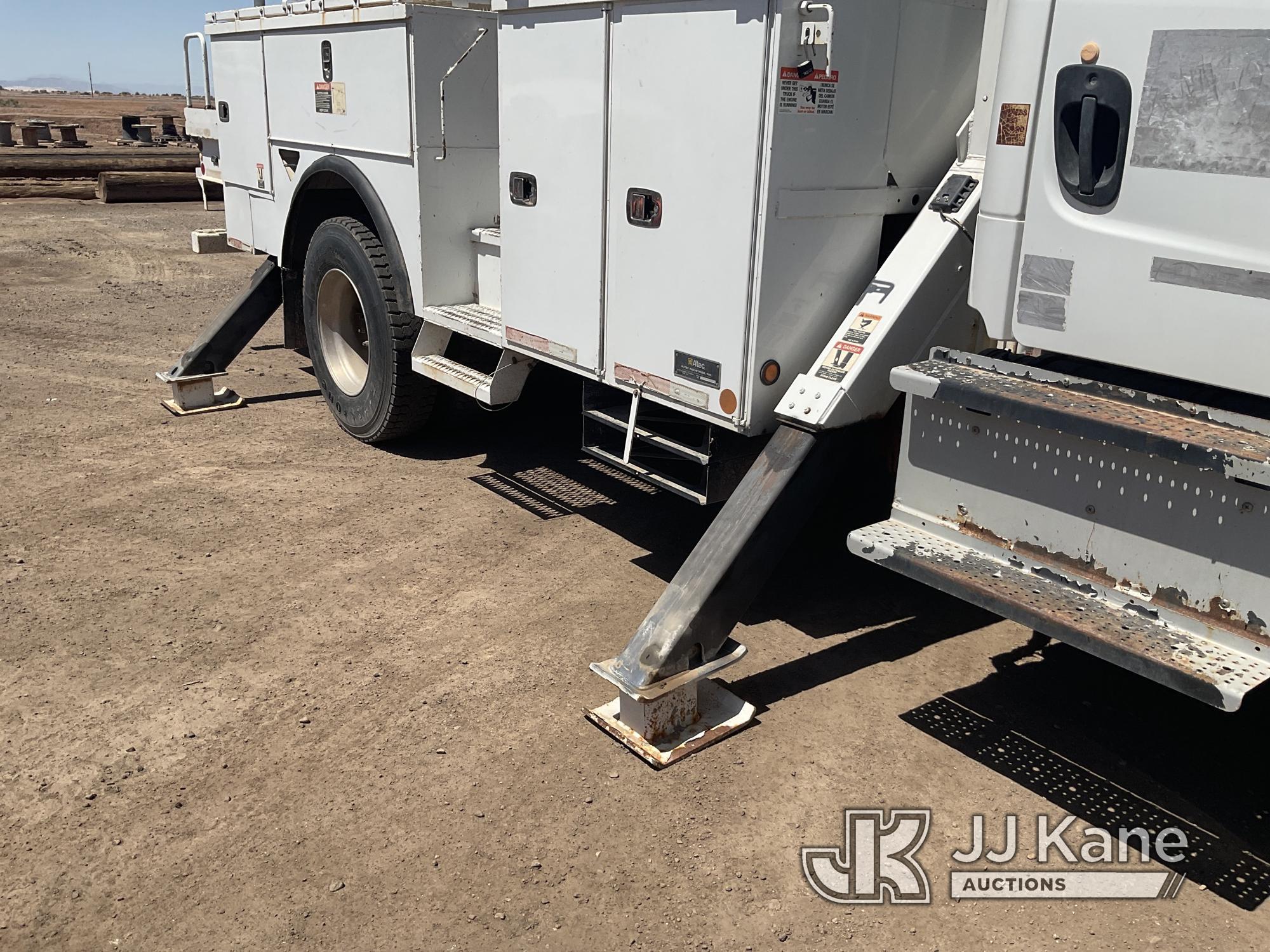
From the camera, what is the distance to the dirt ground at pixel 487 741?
283 centimetres

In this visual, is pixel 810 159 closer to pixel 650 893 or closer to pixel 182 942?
pixel 650 893

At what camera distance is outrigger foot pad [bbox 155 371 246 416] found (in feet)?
22.9

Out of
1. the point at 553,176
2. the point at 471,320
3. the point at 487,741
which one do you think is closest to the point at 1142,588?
the point at 487,741

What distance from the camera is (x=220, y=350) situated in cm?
716

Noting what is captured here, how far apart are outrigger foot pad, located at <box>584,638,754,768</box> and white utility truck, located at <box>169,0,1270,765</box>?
1cm

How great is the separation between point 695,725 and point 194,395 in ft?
15.6

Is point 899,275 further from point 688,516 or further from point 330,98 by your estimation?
point 330,98

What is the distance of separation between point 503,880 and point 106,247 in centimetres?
1283

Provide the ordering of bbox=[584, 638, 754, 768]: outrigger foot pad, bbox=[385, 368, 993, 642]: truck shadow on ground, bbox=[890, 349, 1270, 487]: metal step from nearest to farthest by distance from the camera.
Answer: bbox=[890, 349, 1270, 487]: metal step
bbox=[584, 638, 754, 768]: outrigger foot pad
bbox=[385, 368, 993, 642]: truck shadow on ground

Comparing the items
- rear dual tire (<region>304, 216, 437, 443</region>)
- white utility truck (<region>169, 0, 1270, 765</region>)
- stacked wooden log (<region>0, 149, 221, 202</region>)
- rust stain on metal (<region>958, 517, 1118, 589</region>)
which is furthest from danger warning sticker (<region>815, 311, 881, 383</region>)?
stacked wooden log (<region>0, 149, 221, 202</region>)

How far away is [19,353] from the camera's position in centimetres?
841

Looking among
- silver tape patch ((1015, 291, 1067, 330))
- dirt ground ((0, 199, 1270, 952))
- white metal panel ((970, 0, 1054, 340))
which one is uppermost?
white metal panel ((970, 0, 1054, 340))

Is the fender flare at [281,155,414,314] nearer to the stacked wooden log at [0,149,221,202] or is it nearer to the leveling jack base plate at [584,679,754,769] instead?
the leveling jack base plate at [584,679,754,769]

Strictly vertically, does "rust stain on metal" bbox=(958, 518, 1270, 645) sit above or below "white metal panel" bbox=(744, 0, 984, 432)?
below
